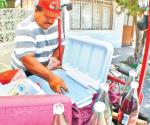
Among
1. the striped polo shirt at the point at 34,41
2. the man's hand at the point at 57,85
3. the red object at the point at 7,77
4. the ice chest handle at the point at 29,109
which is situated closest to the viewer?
the ice chest handle at the point at 29,109

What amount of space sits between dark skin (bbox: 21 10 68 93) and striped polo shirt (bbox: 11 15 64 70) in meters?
0.04

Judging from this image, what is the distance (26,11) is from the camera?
13.2ft

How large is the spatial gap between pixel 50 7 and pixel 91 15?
7.14m

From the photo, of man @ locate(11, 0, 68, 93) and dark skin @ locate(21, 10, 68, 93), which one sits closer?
dark skin @ locate(21, 10, 68, 93)

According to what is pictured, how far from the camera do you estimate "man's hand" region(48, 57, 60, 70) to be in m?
1.78

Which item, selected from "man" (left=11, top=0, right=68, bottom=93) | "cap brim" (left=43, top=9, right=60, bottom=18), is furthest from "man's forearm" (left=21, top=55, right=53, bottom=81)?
"cap brim" (left=43, top=9, right=60, bottom=18)

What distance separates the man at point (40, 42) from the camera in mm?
1531

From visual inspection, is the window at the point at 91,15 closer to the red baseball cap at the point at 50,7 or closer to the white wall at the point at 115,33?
the white wall at the point at 115,33

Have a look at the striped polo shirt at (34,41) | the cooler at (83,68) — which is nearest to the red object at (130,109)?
the cooler at (83,68)

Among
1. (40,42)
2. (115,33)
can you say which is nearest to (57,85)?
(40,42)

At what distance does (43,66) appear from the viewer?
1622 mm

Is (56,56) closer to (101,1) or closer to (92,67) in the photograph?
(92,67)

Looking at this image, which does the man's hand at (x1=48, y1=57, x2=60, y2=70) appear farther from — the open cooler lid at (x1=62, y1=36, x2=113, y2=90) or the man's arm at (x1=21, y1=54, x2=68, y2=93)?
the man's arm at (x1=21, y1=54, x2=68, y2=93)

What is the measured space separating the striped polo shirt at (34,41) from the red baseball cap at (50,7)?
0.64 feet
